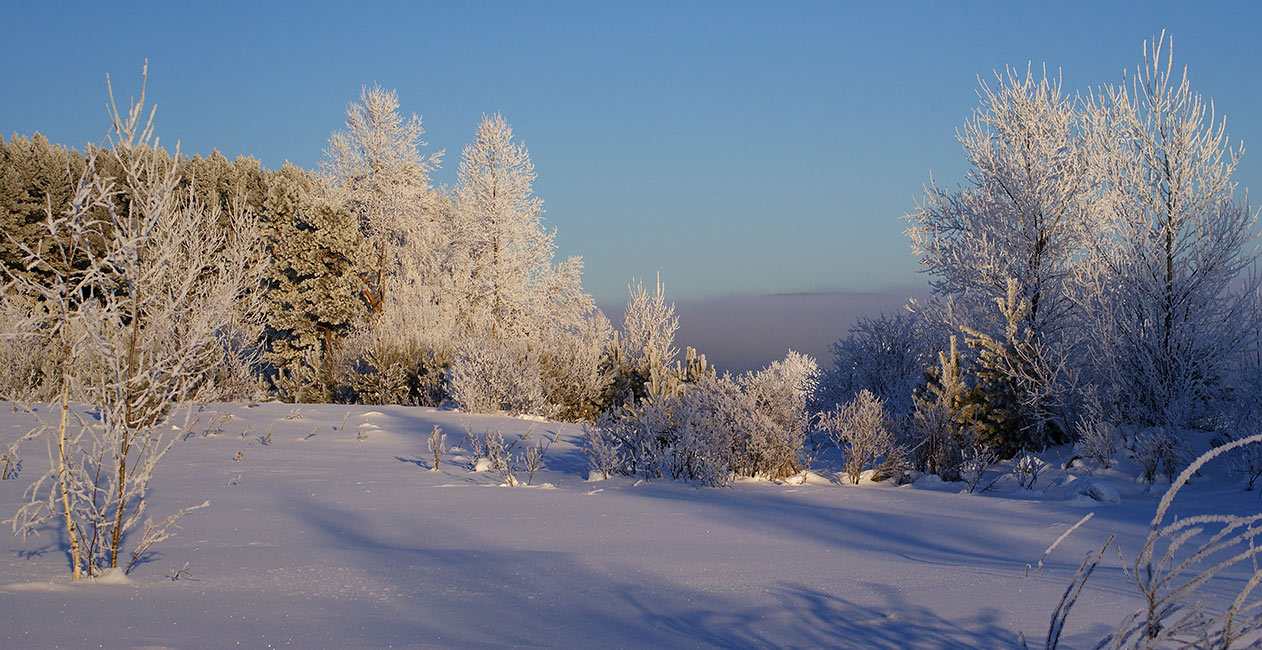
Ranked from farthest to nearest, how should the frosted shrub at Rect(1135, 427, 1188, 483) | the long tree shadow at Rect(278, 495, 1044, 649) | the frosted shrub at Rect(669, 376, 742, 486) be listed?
the frosted shrub at Rect(1135, 427, 1188, 483) → the frosted shrub at Rect(669, 376, 742, 486) → the long tree shadow at Rect(278, 495, 1044, 649)

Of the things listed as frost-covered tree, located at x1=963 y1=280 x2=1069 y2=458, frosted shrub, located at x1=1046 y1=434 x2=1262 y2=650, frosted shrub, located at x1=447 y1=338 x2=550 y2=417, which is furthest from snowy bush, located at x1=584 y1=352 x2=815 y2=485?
frosted shrub, located at x1=447 y1=338 x2=550 y2=417

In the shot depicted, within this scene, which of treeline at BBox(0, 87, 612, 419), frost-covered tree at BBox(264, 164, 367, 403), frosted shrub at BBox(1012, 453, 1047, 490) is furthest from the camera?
frost-covered tree at BBox(264, 164, 367, 403)

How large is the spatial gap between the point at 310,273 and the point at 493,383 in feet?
49.8

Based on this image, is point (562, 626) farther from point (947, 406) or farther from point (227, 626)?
point (947, 406)

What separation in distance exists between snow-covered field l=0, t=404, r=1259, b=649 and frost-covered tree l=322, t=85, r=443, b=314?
837 inches

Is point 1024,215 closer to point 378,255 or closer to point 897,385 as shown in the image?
point 897,385

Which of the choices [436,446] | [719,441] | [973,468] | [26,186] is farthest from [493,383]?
[26,186]

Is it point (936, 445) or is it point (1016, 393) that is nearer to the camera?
point (936, 445)

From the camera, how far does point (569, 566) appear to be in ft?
11.6

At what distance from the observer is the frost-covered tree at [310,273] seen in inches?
973

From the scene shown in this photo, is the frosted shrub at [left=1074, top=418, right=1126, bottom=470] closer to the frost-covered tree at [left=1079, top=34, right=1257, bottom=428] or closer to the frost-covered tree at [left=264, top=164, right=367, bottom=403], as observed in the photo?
the frost-covered tree at [left=1079, top=34, right=1257, bottom=428]

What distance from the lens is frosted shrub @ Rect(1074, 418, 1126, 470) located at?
7520mm

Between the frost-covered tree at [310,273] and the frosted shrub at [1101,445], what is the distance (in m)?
20.7

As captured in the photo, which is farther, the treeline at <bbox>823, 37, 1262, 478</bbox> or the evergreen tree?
the evergreen tree
